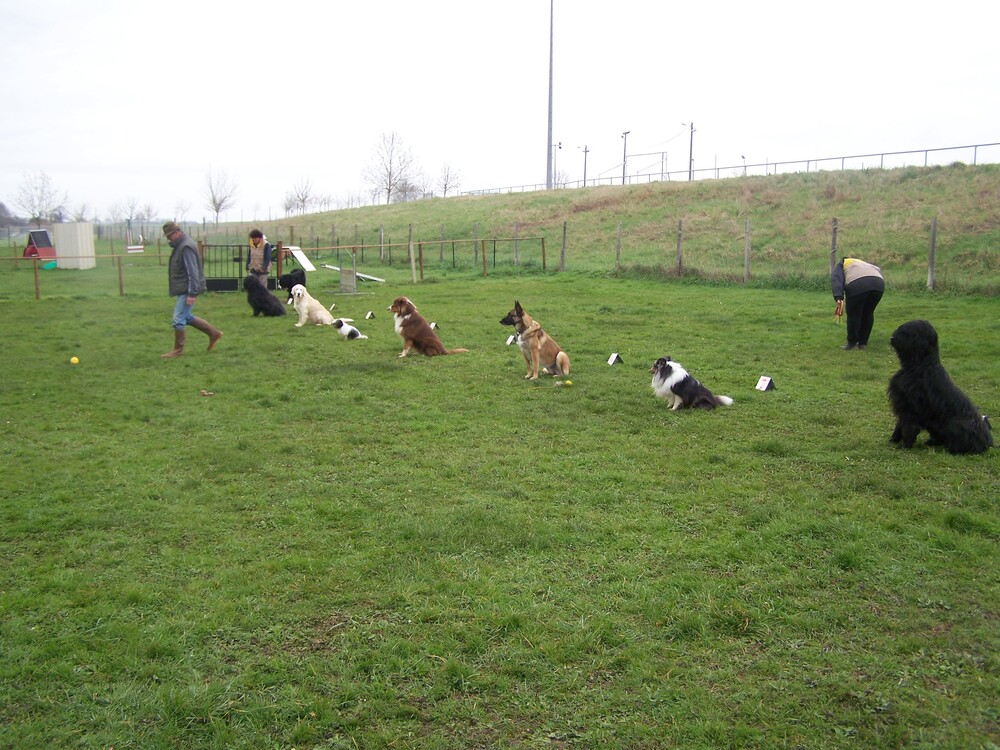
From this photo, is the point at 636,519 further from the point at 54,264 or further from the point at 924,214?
the point at 54,264

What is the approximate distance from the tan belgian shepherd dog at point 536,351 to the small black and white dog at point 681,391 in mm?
1822

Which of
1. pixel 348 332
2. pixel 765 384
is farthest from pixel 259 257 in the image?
pixel 765 384

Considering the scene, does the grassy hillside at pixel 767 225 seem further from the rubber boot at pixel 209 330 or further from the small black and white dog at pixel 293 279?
the rubber boot at pixel 209 330

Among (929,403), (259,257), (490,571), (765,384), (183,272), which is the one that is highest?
(259,257)

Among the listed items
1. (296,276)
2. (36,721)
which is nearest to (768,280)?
(296,276)

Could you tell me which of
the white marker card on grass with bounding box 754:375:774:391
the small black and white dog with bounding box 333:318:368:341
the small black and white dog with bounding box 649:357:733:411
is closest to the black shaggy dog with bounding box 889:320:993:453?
the small black and white dog with bounding box 649:357:733:411

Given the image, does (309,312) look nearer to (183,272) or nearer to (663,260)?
(183,272)

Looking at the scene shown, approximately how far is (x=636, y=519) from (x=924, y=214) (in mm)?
30946

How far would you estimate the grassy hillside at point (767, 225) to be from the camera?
79.9 ft

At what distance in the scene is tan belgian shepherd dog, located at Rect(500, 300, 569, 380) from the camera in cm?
995

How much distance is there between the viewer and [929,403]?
644cm

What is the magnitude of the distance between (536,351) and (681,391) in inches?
90.7

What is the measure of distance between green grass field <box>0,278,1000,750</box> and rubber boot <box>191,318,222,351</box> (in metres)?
2.29

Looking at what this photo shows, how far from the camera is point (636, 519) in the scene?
5.14 m
